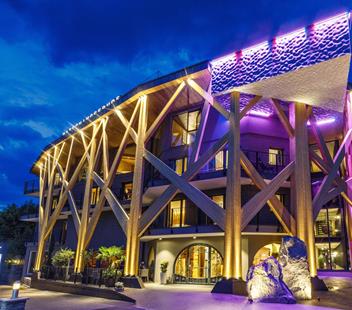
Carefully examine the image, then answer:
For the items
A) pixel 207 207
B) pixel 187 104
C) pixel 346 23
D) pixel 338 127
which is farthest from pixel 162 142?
pixel 346 23

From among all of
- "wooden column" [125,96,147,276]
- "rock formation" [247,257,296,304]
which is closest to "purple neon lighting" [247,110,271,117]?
"wooden column" [125,96,147,276]

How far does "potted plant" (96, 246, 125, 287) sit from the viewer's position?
59.5ft

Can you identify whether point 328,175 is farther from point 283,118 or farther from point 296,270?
point 296,270

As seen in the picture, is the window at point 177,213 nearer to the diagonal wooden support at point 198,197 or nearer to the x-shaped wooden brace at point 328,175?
the diagonal wooden support at point 198,197

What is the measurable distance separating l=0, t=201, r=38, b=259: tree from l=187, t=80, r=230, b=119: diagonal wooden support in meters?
35.7

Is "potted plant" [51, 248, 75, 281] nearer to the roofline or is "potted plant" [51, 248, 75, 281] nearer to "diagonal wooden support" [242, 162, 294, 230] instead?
the roofline

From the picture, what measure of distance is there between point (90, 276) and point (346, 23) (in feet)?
58.2

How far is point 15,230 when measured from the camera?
48938 mm

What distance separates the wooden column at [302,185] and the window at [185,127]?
7.40m

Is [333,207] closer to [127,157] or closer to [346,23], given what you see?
[346,23]

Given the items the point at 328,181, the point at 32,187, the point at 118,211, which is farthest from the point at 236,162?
the point at 32,187

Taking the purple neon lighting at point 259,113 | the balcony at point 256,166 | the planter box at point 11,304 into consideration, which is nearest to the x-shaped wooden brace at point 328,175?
the balcony at point 256,166

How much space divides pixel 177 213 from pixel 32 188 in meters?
23.2

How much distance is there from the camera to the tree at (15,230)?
47.3 m
